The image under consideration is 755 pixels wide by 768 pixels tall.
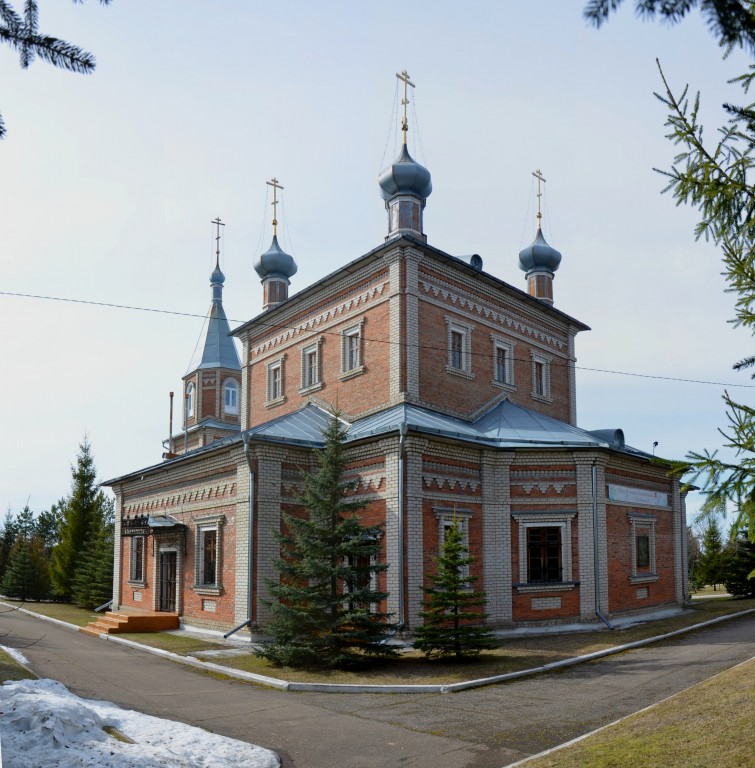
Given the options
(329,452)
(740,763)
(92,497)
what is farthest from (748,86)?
(92,497)

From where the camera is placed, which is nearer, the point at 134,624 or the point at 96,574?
the point at 134,624

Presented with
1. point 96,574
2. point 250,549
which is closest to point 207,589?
point 250,549

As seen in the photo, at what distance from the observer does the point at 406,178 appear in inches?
793

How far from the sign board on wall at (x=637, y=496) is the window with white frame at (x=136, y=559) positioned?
14.0 metres

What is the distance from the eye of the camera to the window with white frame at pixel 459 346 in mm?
19750

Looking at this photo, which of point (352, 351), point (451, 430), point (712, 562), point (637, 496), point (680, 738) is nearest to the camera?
point (680, 738)

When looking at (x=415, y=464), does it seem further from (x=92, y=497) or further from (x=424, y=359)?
(x=92, y=497)

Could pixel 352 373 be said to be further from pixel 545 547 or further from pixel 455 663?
pixel 455 663

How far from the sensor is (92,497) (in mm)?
33062

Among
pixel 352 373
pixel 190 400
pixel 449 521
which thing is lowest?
pixel 449 521

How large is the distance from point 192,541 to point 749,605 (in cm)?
Result: 1493

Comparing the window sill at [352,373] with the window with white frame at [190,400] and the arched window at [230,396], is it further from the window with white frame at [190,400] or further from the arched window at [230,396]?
the window with white frame at [190,400]

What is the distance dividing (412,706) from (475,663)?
3021 millimetres

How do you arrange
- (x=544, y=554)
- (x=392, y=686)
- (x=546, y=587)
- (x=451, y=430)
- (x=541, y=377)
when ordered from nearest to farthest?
(x=392, y=686) < (x=546, y=587) < (x=451, y=430) < (x=544, y=554) < (x=541, y=377)
